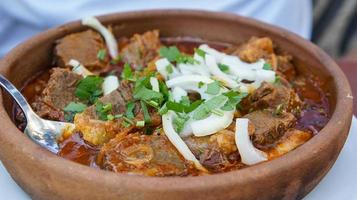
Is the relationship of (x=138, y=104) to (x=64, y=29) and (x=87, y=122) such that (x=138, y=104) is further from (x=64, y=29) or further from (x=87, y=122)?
(x=64, y=29)

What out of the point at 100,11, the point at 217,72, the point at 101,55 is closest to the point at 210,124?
the point at 217,72

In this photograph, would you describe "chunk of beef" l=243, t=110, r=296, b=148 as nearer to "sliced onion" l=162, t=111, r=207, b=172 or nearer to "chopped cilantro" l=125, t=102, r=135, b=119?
"sliced onion" l=162, t=111, r=207, b=172

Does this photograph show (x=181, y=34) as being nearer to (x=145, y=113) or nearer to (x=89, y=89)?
(x=89, y=89)

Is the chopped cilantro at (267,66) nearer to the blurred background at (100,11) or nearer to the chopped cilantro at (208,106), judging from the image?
the chopped cilantro at (208,106)

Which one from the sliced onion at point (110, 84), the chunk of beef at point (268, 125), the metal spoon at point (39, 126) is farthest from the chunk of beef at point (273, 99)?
the metal spoon at point (39, 126)

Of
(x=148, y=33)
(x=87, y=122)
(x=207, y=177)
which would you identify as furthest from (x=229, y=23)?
(x=207, y=177)
